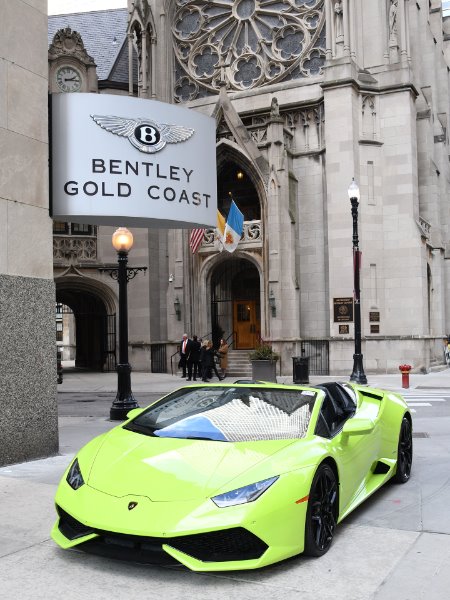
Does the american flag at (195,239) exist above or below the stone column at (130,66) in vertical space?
below

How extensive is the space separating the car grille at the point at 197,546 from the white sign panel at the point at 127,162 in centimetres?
608

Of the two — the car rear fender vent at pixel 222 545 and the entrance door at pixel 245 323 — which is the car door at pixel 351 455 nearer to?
the car rear fender vent at pixel 222 545

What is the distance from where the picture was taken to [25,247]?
8859 mm

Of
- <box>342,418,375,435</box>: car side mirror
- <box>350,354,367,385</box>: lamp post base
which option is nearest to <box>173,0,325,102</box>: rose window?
<box>350,354,367,385</box>: lamp post base

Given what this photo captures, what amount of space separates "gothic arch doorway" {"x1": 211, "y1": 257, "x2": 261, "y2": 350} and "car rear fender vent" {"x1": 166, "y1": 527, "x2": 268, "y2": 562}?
88.8ft

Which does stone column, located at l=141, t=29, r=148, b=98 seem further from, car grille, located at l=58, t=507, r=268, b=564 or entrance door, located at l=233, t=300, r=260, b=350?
car grille, located at l=58, t=507, r=268, b=564

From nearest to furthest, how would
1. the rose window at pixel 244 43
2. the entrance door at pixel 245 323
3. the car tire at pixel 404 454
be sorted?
1. the car tire at pixel 404 454
2. the rose window at pixel 244 43
3. the entrance door at pixel 245 323

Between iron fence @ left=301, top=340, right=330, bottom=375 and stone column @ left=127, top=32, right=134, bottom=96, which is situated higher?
stone column @ left=127, top=32, right=134, bottom=96

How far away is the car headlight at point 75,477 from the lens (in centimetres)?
507

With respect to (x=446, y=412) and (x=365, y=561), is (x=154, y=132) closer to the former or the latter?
(x=365, y=561)

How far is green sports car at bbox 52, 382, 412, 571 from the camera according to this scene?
14.5 feet

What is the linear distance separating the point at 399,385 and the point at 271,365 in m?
4.02

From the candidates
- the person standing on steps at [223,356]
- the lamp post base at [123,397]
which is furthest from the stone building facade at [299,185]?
the lamp post base at [123,397]

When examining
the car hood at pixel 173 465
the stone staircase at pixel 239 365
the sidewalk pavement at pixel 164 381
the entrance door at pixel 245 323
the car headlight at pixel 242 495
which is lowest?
the sidewalk pavement at pixel 164 381
